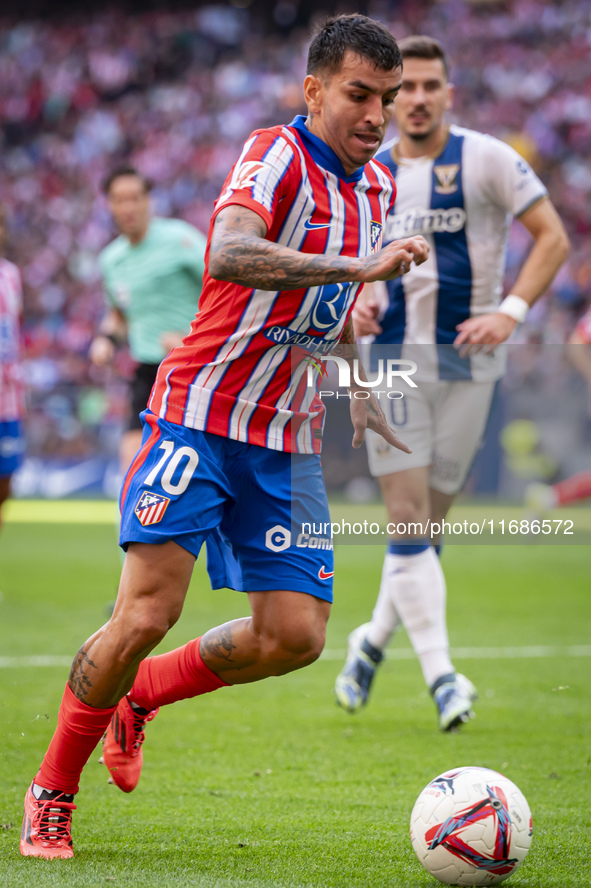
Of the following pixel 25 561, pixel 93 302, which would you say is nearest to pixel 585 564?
pixel 25 561

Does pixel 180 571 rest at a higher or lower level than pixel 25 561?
higher

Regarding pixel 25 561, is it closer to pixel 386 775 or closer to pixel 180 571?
pixel 386 775

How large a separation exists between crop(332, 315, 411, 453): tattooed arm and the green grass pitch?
3.92 feet

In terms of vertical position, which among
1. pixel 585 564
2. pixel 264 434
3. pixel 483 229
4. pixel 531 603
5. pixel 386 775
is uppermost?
pixel 483 229

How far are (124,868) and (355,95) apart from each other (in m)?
2.12

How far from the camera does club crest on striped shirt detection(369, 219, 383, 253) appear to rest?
3064mm

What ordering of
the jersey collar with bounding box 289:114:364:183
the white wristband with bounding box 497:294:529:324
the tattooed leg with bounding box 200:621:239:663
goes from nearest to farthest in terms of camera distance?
the jersey collar with bounding box 289:114:364:183
the tattooed leg with bounding box 200:621:239:663
the white wristband with bounding box 497:294:529:324

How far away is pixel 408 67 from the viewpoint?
4609mm

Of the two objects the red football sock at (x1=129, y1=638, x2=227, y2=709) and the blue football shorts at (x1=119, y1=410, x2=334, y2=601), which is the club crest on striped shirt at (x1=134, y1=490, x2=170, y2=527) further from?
the red football sock at (x1=129, y1=638, x2=227, y2=709)

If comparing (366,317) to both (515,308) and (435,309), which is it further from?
(515,308)

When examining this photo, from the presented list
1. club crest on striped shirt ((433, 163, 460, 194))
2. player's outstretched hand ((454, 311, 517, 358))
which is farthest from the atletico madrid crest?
club crest on striped shirt ((433, 163, 460, 194))

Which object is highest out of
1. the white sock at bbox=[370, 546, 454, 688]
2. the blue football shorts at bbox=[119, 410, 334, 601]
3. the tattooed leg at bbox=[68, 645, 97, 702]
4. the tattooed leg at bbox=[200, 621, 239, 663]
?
the blue football shorts at bbox=[119, 410, 334, 601]

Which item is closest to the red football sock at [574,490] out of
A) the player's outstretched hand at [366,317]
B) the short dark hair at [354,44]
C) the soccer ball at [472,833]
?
the player's outstretched hand at [366,317]

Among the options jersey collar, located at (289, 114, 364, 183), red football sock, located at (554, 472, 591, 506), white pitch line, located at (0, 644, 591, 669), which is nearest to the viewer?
jersey collar, located at (289, 114, 364, 183)
